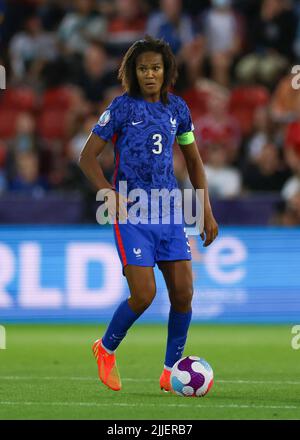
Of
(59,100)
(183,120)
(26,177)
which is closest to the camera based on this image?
(183,120)

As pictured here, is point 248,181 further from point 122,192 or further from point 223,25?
point 122,192

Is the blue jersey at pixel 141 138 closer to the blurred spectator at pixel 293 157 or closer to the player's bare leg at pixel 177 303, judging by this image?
the player's bare leg at pixel 177 303

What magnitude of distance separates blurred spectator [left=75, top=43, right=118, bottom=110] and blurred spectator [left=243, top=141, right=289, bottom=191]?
125 inches

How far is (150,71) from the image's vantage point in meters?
8.48

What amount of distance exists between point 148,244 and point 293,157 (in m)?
8.05

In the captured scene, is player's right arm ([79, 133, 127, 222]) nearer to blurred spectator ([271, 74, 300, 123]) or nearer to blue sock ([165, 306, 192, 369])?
blue sock ([165, 306, 192, 369])

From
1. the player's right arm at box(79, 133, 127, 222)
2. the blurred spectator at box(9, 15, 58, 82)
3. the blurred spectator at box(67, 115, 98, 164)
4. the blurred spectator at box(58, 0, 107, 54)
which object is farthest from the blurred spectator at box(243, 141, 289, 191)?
the player's right arm at box(79, 133, 127, 222)

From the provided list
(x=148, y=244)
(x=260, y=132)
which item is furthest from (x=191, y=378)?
(x=260, y=132)

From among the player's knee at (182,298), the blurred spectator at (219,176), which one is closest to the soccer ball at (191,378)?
the player's knee at (182,298)

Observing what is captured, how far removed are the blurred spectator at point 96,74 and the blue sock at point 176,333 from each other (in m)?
10.2

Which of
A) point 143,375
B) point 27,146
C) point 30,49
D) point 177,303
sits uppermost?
point 30,49

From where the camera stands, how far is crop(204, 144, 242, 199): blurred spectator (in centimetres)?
1638

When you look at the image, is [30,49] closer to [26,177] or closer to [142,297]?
[26,177]

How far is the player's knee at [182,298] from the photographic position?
8625 millimetres
